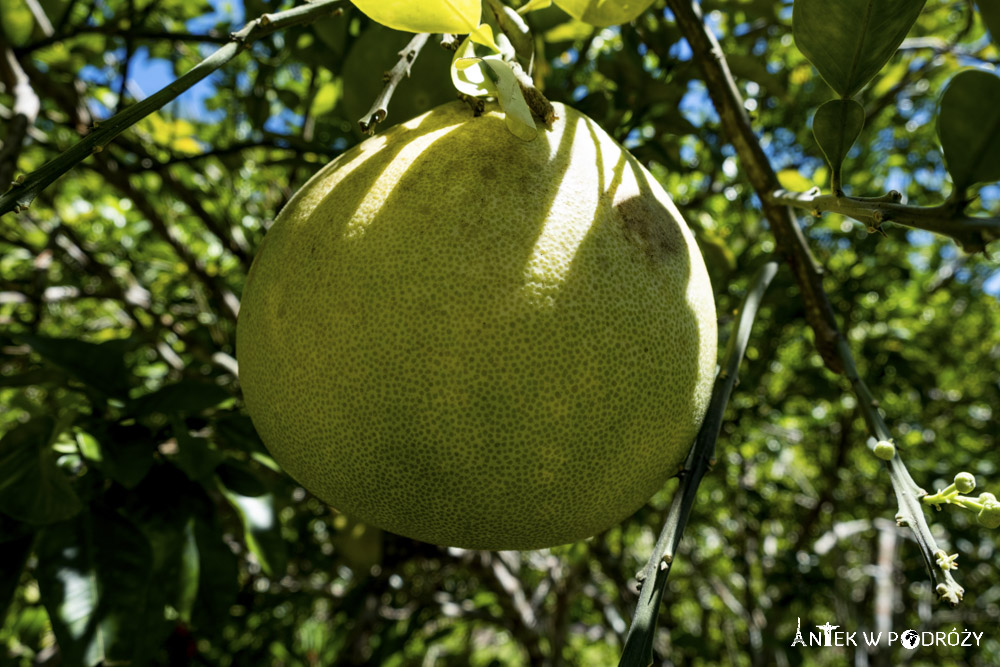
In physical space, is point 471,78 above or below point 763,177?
above

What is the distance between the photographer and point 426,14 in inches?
25.0

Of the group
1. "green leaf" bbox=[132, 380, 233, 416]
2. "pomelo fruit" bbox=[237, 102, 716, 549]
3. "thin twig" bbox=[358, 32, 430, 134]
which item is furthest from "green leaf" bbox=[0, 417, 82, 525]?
"thin twig" bbox=[358, 32, 430, 134]

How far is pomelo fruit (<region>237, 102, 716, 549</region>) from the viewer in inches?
24.7

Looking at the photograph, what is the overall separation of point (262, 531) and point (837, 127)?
3.24 feet

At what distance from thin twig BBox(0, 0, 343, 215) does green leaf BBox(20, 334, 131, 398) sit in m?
0.68

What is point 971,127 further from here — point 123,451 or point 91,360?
point 91,360

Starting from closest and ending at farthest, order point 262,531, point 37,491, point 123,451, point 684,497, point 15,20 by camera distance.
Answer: point 684,497
point 37,491
point 123,451
point 262,531
point 15,20

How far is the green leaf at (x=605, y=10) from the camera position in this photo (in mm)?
727

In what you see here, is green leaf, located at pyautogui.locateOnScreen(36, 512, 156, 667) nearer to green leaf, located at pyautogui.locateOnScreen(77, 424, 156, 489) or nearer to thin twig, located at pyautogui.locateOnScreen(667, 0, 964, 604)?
green leaf, located at pyautogui.locateOnScreen(77, 424, 156, 489)

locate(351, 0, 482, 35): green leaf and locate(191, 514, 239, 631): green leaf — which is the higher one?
locate(351, 0, 482, 35): green leaf

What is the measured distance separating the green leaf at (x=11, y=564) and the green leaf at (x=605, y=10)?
1.03 metres

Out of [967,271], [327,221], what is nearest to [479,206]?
[327,221]

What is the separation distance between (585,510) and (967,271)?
347cm

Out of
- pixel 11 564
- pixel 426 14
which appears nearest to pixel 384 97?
pixel 426 14
